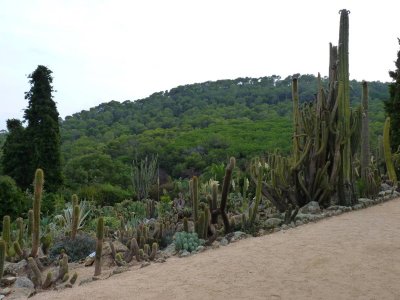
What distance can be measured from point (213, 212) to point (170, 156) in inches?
949

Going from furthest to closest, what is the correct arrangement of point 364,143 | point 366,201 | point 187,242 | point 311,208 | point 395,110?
point 395,110 → point 364,143 → point 366,201 → point 311,208 → point 187,242

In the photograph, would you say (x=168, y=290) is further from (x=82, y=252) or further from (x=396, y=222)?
(x=396, y=222)

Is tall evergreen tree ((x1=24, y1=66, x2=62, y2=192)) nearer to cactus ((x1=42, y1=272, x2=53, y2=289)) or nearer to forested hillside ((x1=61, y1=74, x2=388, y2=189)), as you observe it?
forested hillside ((x1=61, y1=74, x2=388, y2=189))

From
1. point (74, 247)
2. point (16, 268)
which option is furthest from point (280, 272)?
point (74, 247)

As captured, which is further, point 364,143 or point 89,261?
point 364,143

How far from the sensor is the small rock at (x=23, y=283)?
21.5 feet

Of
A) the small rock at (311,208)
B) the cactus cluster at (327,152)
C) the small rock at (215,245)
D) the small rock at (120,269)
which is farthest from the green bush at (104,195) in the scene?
the small rock at (120,269)

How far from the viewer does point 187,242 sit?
299 inches

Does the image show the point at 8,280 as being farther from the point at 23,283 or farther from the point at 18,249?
the point at 18,249

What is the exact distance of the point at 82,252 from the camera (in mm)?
8383

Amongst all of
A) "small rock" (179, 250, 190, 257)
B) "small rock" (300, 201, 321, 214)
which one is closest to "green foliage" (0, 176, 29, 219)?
"small rock" (179, 250, 190, 257)

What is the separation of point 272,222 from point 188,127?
32868mm

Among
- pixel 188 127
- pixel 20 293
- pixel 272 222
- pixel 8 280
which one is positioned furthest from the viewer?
pixel 188 127

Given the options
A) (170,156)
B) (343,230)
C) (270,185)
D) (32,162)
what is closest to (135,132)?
(170,156)
